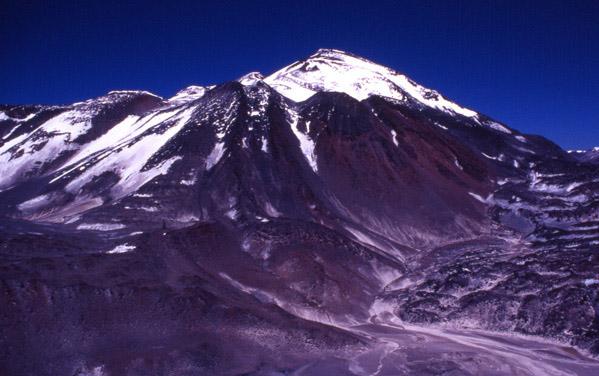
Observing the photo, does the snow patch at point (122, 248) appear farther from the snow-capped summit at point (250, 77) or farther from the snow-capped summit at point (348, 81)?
the snow-capped summit at point (250, 77)

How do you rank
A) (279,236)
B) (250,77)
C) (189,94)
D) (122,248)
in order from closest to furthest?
(122,248) → (279,236) → (250,77) → (189,94)

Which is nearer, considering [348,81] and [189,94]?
[348,81]

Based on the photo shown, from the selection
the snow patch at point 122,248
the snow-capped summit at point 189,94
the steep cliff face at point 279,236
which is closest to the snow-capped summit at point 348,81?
the steep cliff face at point 279,236

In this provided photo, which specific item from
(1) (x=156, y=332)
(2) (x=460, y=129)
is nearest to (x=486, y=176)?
(2) (x=460, y=129)

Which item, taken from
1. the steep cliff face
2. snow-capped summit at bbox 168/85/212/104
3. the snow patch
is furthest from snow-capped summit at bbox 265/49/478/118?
the snow patch

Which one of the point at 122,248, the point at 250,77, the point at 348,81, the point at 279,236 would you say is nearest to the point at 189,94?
the point at 250,77

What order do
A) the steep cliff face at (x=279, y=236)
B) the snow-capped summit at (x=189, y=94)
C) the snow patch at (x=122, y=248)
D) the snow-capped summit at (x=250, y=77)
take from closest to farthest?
1. the steep cliff face at (x=279, y=236)
2. the snow patch at (x=122, y=248)
3. the snow-capped summit at (x=250, y=77)
4. the snow-capped summit at (x=189, y=94)

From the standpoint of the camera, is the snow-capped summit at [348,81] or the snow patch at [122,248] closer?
the snow patch at [122,248]

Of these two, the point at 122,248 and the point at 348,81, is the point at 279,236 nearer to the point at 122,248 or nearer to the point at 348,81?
the point at 122,248

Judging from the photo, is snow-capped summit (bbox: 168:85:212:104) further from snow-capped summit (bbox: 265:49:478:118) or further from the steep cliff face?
snow-capped summit (bbox: 265:49:478:118)
